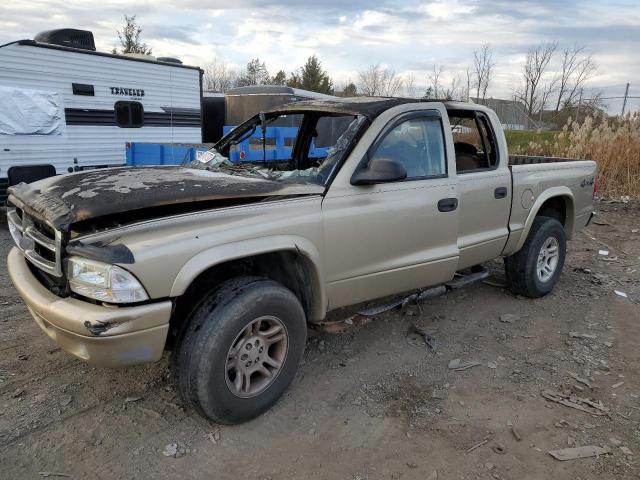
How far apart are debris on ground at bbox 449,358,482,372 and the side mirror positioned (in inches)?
59.4

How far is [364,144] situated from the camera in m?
3.45

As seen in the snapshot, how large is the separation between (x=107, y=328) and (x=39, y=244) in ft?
2.71

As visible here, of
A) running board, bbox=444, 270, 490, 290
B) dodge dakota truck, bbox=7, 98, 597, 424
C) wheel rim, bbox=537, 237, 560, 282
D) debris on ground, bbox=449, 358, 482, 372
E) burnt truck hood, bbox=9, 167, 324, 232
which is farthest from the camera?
wheel rim, bbox=537, 237, 560, 282

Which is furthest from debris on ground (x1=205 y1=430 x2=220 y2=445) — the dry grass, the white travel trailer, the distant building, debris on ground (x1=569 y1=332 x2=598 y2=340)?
the distant building

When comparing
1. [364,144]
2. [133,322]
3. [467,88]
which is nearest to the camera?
[133,322]

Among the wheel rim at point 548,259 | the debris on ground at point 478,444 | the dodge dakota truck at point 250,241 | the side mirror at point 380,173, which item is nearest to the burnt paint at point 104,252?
the dodge dakota truck at point 250,241

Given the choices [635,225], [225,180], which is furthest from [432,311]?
[635,225]

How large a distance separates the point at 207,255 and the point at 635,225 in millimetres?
8391

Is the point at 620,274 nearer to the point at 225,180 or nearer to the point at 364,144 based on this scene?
the point at 364,144

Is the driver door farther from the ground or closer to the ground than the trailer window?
closer to the ground

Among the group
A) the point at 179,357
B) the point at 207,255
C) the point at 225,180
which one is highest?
the point at 225,180

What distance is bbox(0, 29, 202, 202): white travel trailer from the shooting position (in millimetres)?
8562

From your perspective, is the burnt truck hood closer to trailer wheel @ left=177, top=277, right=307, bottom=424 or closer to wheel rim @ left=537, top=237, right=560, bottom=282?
trailer wheel @ left=177, top=277, right=307, bottom=424

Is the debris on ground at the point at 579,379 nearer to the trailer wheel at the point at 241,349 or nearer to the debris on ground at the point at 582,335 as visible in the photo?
the debris on ground at the point at 582,335
